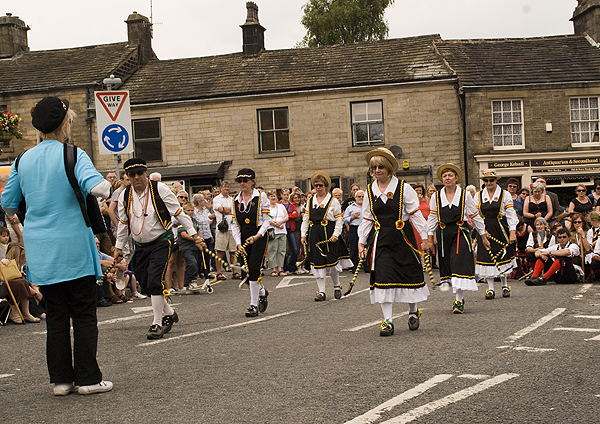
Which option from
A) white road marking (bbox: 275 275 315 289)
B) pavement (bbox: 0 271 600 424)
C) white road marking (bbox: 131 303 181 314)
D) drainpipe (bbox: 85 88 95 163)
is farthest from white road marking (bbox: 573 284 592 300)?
drainpipe (bbox: 85 88 95 163)

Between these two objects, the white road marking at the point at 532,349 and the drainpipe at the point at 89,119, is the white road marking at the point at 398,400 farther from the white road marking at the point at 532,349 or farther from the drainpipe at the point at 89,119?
the drainpipe at the point at 89,119

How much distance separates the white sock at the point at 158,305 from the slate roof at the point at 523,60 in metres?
21.6

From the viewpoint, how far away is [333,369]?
6484mm

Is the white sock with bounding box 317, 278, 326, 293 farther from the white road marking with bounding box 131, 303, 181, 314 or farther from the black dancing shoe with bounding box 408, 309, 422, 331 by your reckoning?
the black dancing shoe with bounding box 408, 309, 422, 331

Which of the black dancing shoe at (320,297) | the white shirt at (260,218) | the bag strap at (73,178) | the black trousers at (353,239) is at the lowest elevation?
the black dancing shoe at (320,297)

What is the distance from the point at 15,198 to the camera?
19.9 feet

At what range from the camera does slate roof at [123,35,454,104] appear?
96.4 ft

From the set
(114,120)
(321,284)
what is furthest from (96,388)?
(114,120)

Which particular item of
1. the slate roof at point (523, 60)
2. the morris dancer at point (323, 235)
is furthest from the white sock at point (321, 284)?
the slate roof at point (523, 60)

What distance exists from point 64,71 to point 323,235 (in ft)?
77.7

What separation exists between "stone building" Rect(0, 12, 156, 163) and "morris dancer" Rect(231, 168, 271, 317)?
22.1m

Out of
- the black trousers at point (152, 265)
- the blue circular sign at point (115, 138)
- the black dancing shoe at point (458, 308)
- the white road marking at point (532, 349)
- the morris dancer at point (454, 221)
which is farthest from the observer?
the blue circular sign at point (115, 138)

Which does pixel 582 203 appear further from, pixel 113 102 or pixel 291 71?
pixel 291 71

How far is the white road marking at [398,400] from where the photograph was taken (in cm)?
483
